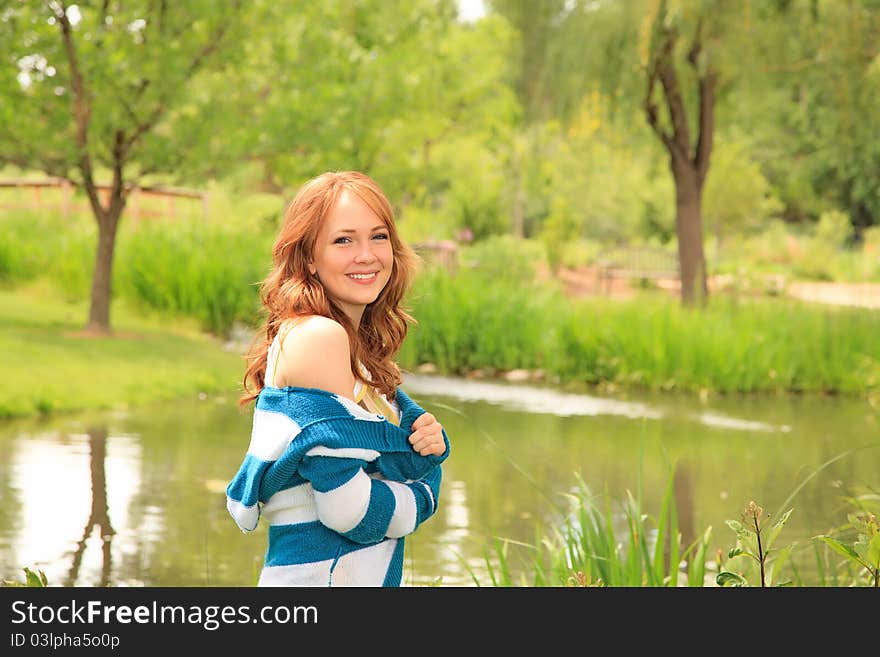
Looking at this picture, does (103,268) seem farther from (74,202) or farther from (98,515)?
(74,202)

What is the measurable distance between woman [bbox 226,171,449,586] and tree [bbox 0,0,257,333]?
356 inches

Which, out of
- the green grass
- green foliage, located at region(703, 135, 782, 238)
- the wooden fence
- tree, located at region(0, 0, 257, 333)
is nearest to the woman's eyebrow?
the green grass

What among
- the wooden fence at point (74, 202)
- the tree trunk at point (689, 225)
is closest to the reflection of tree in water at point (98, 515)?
the tree trunk at point (689, 225)

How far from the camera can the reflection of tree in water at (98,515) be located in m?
4.87

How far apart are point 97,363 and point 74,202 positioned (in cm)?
1188

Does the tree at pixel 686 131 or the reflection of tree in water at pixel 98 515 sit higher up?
the tree at pixel 686 131

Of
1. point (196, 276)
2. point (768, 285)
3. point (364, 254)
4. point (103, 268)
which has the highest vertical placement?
point (364, 254)

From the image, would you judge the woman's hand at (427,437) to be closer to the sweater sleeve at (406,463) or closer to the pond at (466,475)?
the sweater sleeve at (406,463)

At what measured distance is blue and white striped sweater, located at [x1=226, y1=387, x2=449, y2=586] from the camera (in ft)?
6.31

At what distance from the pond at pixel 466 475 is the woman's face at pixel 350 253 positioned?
1714 millimetres

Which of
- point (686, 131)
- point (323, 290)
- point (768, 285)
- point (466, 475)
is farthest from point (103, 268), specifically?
point (768, 285)

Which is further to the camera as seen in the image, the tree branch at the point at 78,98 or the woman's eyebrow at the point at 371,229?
the tree branch at the point at 78,98

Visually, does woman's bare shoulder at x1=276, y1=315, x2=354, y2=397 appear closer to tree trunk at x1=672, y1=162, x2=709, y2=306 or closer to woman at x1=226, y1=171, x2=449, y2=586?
woman at x1=226, y1=171, x2=449, y2=586

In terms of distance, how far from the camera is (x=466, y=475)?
277 inches
